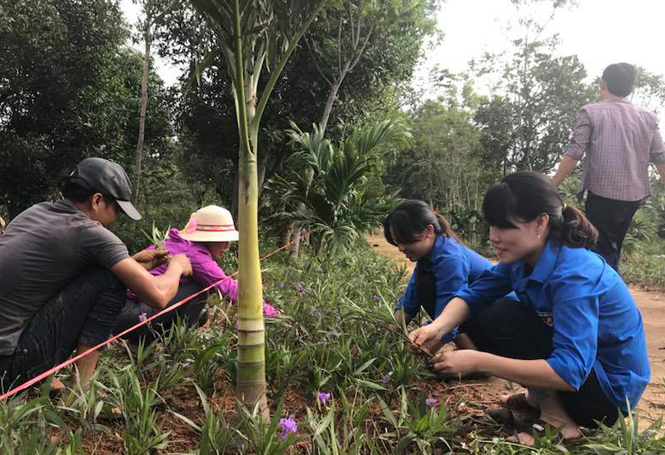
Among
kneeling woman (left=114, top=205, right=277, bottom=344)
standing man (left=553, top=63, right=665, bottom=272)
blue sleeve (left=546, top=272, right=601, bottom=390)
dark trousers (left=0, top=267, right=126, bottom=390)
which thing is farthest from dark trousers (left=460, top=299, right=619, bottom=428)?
standing man (left=553, top=63, right=665, bottom=272)

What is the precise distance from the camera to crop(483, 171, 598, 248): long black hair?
1650mm

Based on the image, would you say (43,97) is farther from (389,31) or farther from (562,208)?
(562,208)

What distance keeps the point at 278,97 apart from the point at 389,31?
255 cm

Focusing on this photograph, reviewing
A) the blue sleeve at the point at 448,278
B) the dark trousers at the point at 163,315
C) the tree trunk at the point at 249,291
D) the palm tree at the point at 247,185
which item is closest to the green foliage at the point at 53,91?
the dark trousers at the point at 163,315

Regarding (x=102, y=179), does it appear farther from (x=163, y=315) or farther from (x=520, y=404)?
(x=520, y=404)

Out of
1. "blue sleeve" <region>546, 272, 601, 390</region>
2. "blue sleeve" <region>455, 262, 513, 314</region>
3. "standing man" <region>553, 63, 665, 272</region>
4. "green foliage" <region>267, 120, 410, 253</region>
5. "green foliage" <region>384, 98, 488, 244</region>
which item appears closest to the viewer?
"blue sleeve" <region>546, 272, 601, 390</region>

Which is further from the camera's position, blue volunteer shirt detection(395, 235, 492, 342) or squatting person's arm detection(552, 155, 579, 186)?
squatting person's arm detection(552, 155, 579, 186)

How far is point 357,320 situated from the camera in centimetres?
271

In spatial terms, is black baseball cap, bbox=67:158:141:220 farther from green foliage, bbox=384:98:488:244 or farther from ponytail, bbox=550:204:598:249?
green foliage, bbox=384:98:488:244

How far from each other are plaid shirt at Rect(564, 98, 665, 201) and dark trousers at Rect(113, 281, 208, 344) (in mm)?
2612

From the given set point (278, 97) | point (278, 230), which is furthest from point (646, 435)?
point (278, 97)

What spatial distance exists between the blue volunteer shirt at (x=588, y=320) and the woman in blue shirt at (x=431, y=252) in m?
0.66

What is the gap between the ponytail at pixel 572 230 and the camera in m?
1.69

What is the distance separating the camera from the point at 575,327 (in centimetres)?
152
